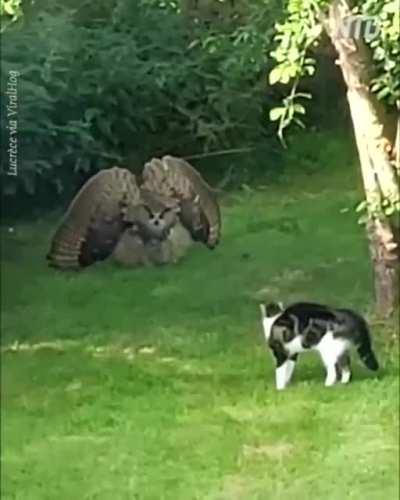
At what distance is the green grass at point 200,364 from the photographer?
7.07 ft

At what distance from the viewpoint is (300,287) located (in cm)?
236

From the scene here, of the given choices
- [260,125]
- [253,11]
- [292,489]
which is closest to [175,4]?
[253,11]

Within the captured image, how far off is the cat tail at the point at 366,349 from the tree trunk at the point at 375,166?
0.24ft

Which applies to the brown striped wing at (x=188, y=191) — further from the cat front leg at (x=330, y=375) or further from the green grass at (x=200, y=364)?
the cat front leg at (x=330, y=375)

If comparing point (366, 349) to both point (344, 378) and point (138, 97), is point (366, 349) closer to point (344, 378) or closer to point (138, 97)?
point (344, 378)

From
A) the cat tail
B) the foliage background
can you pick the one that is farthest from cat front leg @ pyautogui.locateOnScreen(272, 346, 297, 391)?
the foliage background

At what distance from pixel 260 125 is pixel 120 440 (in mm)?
493

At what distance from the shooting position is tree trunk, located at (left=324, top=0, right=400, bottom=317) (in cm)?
216

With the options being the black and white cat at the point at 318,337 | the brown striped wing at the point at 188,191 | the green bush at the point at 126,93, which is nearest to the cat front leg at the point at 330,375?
the black and white cat at the point at 318,337

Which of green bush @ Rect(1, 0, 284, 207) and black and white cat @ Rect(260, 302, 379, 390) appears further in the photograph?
black and white cat @ Rect(260, 302, 379, 390)

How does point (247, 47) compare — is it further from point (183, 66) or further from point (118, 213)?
point (118, 213)

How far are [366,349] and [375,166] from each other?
28 cm

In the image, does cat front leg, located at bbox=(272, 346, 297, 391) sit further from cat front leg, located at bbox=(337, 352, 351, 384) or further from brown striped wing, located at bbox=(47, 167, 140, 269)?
brown striped wing, located at bbox=(47, 167, 140, 269)

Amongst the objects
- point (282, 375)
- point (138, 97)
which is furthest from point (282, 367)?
point (138, 97)
